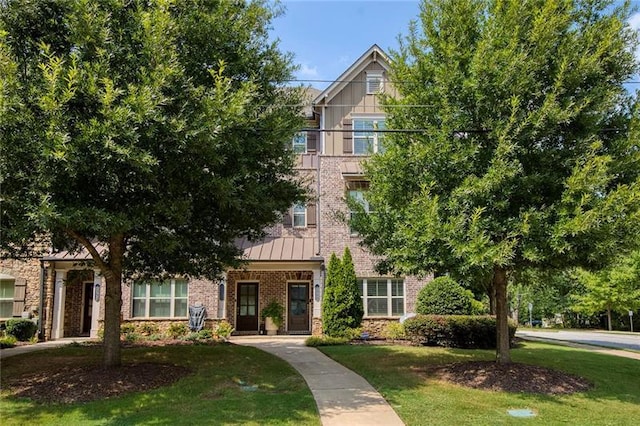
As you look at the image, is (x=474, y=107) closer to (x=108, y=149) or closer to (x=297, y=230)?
(x=108, y=149)

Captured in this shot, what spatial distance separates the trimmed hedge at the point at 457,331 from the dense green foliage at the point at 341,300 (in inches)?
113

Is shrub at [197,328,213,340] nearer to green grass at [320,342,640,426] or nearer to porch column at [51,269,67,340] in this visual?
porch column at [51,269,67,340]

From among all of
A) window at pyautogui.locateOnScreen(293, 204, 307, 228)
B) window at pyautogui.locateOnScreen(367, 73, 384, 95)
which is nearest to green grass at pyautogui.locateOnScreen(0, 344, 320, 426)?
window at pyautogui.locateOnScreen(293, 204, 307, 228)

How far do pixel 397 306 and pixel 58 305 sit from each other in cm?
1288

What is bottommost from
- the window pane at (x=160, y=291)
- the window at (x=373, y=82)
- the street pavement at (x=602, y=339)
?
the street pavement at (x=602, y=339)

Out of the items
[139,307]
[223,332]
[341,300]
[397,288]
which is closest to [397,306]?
[397,288]

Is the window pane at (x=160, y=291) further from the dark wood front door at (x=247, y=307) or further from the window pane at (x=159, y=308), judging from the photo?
the dark wood front door at (x=247, y=307)

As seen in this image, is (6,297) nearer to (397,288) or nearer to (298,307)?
(298,307)

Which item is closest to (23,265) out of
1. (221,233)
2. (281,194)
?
(221,233)

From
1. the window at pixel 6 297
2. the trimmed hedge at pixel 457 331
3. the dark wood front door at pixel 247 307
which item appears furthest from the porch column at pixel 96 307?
the trimmed hedge at pixel 457 331

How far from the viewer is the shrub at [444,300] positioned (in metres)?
17.4

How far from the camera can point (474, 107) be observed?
918 cm

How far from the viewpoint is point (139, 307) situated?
1941 centimetres

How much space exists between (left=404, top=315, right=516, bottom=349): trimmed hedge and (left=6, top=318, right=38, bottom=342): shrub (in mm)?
13334
